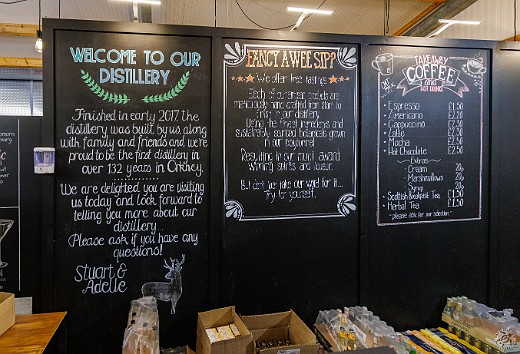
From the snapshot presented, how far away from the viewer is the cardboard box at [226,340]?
2.14 m

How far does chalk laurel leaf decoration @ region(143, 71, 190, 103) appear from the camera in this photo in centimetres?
256

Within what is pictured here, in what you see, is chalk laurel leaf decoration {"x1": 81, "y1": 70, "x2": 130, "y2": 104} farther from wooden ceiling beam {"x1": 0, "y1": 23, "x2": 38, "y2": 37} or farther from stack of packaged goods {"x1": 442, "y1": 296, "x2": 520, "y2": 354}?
wooden ceiling beam {"x1": 0, "y1": 23, "x2": 38, "y2": 37}

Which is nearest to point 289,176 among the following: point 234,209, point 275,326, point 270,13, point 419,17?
point 234,209

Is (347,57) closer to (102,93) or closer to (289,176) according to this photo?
(289,176)

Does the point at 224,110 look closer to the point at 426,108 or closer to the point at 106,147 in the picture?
the point at 106,147

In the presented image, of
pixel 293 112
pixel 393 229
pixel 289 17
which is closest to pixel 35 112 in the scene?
pixel 289 17

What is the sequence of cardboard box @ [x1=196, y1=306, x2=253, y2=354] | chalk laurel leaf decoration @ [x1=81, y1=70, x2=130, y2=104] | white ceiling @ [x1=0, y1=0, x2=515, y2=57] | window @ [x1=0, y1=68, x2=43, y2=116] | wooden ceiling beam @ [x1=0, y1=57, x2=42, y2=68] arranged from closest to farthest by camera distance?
1. cardboard box @ [x1=196, y1=306, x2=253, y2=354]
2. chalk laurel leaf decoration @ [x1=81, y1=70, x2=130, y2=104]
3. white ceiling @ [x1=0, y1=0, x2=515, y2=57]
4. wooden ceiling beam @ [x1=0, y1=57, x2=42, y2=68]
5. window @ [x1=0, y1=68, x2=43, y2=116]

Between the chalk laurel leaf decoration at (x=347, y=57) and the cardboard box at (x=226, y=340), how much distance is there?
191 centimetres

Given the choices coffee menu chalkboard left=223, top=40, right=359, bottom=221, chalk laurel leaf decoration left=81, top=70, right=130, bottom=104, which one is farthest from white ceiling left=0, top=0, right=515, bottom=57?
chalk laurel leaf decoration left=81, top=70, right=130, bottom=104

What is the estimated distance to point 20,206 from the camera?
2529 millimetres

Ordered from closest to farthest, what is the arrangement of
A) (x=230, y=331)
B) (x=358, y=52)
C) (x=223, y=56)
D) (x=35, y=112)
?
(x=230, y=331), (x=223, y=56), (x=358, y=52), (x=35, y=112)

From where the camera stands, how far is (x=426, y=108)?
9.65 ft

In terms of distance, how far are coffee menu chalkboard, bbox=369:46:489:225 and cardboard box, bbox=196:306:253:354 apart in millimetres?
1294

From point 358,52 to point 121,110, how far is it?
174cm
